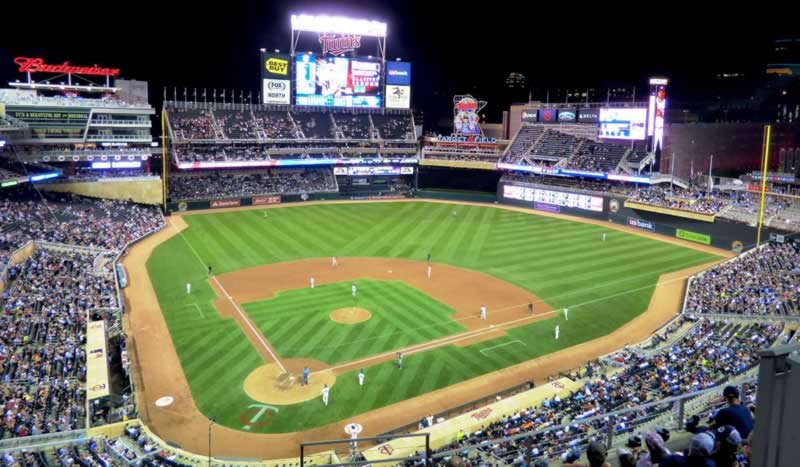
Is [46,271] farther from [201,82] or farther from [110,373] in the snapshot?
[201,82]

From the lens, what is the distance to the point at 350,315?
30.2 metres

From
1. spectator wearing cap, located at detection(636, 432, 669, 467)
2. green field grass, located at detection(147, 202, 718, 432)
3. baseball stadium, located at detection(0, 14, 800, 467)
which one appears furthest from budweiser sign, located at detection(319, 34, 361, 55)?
spectator wearing cap, located at detection(636, 432, 669, 467)

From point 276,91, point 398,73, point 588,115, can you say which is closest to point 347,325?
point 276,91

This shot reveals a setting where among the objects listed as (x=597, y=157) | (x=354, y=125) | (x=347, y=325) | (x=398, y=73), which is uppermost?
(x=398, y=73)

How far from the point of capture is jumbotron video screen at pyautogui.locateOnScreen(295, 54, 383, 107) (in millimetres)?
69625

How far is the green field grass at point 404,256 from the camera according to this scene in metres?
22.8

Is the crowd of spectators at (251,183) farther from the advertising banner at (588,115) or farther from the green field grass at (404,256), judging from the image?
the advertising banner at (588,115)

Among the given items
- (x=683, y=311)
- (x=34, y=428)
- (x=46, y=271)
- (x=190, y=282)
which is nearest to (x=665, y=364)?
(x=683, y=311)

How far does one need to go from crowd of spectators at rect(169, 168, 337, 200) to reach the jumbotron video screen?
29.4 feet

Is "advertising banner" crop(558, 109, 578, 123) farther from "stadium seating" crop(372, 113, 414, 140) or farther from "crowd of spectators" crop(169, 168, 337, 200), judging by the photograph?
"crowd of spectators" crop(169, 168, 337, 200)

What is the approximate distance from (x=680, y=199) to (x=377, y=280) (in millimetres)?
31176

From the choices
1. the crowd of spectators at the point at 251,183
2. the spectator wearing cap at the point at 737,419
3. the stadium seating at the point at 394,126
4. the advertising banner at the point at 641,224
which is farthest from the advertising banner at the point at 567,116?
the spectator wearing cap at the point at 737,419

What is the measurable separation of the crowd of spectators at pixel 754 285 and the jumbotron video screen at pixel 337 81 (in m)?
49.1

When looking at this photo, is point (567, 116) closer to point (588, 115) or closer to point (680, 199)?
point (588, 115)
